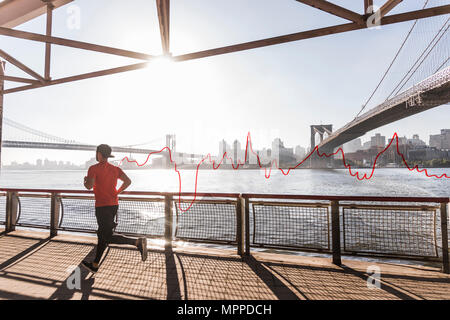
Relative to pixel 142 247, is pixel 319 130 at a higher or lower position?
higher

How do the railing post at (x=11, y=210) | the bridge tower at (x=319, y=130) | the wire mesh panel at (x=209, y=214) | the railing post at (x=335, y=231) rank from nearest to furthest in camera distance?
1. the railing post at (x=335, y=231)
2. the wire mesh panel at (x=209, y=214)
3. the railing post at (x=11, y=210)
4. the bridge tower at (x=319, y=130)

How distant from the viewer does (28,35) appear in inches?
165

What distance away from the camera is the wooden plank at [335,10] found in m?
3.27

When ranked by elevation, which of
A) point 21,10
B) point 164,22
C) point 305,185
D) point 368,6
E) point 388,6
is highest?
point 21,10

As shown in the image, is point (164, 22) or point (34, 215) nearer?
point (164, 22)

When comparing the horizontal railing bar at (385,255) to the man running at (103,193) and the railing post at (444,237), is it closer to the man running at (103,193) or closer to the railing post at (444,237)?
the railing post at (444,237)

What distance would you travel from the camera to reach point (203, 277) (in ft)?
10.7

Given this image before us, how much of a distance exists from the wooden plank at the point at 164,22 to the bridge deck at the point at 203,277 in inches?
142

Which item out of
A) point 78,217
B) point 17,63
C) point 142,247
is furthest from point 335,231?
point 78,217

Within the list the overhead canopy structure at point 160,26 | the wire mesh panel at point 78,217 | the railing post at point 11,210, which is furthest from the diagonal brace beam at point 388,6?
the railing post at point 11,210

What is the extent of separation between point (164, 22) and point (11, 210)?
18.2ft

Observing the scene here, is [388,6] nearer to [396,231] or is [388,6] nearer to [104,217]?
[104,217]
